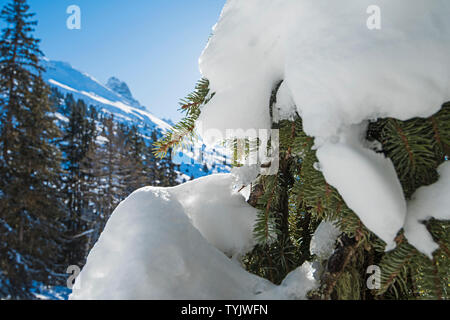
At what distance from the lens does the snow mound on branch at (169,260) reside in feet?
2.23

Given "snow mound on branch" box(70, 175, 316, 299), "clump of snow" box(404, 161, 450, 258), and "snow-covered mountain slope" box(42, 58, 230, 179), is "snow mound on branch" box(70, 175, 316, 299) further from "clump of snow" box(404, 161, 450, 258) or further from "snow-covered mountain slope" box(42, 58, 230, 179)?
"snow-covered mountain slope" box(42, 58, 230, 179)

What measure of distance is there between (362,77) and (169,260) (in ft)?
1.98

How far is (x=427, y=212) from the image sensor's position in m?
0.64

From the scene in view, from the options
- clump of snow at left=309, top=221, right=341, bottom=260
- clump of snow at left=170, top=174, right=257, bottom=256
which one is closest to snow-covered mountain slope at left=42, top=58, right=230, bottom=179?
clump of snow at left=170, top=174, right=257, bottom=256

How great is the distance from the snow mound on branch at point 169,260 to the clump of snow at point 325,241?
2.1 inches

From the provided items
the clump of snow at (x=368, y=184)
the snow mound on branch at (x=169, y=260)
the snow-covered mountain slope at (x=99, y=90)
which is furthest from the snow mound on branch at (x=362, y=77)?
the snow-covered mountain slope at (x=99, y=90)

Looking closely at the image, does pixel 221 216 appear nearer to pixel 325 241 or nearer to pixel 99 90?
pixel 325 241

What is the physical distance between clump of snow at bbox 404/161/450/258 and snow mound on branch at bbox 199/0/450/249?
0.07 meters

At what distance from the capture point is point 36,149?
13.6 metres

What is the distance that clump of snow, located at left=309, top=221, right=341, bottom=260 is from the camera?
82 centimetres
